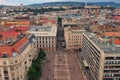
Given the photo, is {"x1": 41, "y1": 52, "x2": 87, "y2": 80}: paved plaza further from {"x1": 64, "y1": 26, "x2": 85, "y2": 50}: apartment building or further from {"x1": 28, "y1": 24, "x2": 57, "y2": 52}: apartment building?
{"x1": 64, "y1": 26, "x2": 85, "y2": 50}: apartment building

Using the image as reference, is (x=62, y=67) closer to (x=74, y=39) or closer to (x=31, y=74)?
(x=31, y=74)

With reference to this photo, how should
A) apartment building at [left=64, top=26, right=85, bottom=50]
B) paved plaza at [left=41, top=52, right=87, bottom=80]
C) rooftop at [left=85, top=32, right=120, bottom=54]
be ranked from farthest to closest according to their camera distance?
apartment building at [left=64, top=26, right=85, bottom=50], paved plaza at [left=41, top=52, right=87, bottom=80], rooftop at [left=85, top=32, right=120, bottom=54]

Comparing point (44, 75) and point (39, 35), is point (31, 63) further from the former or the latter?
point (39, 35)

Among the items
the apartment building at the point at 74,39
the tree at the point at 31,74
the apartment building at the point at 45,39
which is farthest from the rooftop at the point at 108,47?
the apartment building at the point at 45,39

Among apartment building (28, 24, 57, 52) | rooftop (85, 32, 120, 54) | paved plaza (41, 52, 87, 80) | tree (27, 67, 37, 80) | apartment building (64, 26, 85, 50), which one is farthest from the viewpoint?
apartment building (64, 26, 85, 50)

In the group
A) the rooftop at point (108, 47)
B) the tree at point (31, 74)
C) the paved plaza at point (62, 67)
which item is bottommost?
the paved plaza at point (62, 67)

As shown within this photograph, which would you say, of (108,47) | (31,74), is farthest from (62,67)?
(108,47)

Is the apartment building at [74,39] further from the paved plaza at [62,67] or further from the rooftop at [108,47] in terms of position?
the rooftop at [108,47]

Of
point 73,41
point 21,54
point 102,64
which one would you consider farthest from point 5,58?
point 73,41

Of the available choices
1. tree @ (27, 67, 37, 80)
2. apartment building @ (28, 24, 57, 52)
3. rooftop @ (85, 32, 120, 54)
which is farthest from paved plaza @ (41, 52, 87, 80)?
rooftop @ (85, 32, 120, 54)

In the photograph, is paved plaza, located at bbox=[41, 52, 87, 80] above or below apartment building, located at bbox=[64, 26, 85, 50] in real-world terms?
below

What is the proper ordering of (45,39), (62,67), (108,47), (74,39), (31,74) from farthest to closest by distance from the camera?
(74,39) < (45,39) < (62,67) < (31,74) < (108,47)

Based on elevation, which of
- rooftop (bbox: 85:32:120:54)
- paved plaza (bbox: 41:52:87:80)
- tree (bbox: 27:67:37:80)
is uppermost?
rooftop (bbox: 85:32:120:54)
